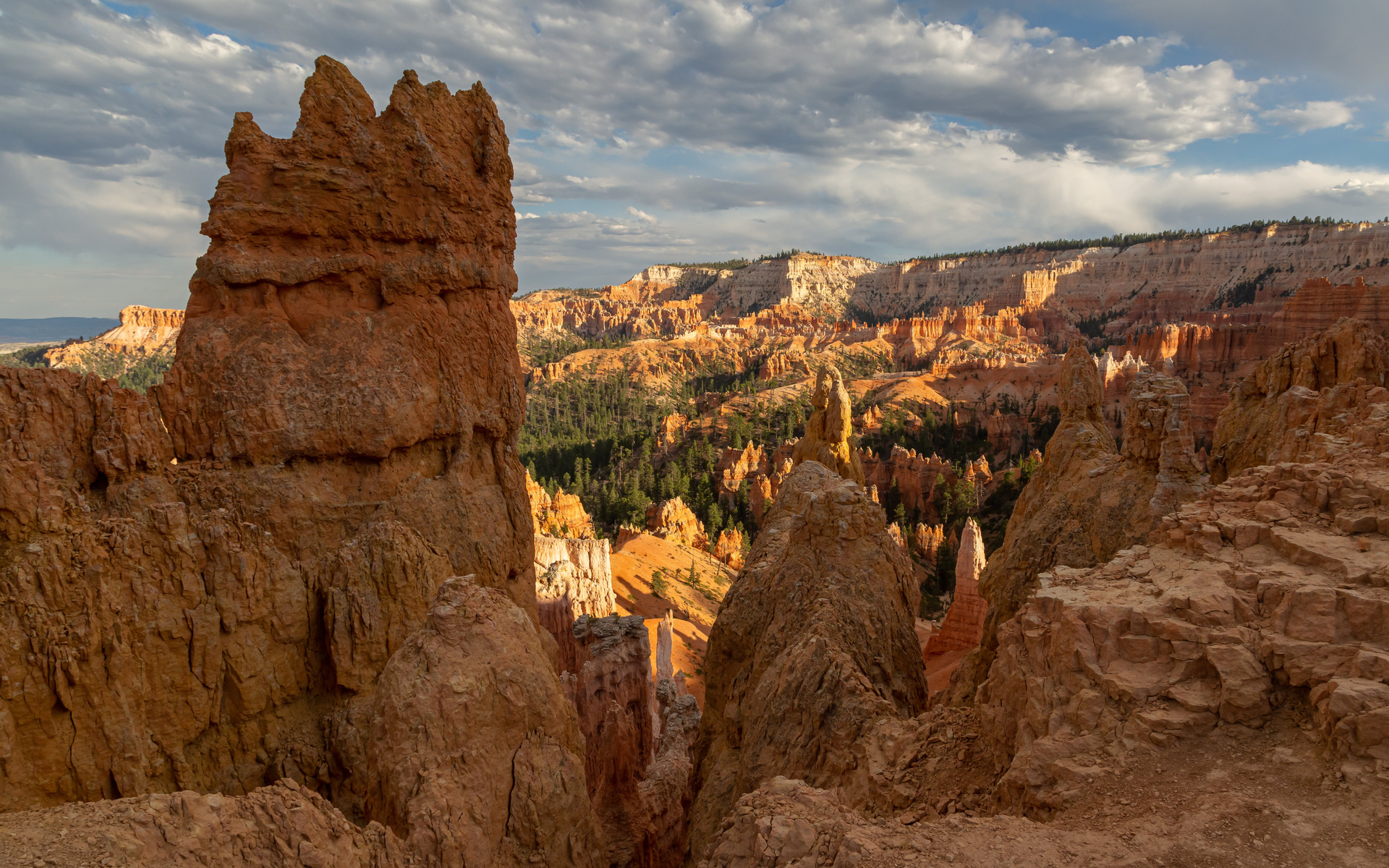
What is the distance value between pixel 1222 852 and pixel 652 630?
25166mm

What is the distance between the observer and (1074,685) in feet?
20.7

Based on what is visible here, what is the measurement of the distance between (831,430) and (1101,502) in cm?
1206

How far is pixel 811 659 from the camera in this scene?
10.1 metres

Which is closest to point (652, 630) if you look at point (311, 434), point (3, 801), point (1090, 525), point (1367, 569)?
point (1090, 525)

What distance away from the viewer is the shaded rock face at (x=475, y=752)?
747 centimetres

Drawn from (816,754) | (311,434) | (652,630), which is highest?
(311,434)

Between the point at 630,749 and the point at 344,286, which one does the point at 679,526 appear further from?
the point at 344,286

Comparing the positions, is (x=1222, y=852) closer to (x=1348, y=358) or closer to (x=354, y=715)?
(x=354, y=715)

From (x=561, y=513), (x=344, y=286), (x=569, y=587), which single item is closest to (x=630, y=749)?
(x=569, y=587)

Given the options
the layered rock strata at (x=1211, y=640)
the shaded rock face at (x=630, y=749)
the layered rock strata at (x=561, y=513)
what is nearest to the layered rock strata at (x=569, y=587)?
the shaded rock face at (x=630, y=749)

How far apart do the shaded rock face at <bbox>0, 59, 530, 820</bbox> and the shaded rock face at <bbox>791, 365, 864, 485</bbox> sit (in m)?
14.8

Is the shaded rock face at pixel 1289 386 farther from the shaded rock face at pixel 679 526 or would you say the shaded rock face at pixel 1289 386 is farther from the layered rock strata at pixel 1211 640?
the shaded rock face at pixel 679 526

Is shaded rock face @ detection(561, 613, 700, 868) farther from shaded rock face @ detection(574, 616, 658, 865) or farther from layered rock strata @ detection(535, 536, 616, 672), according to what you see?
layered rock strata @ detection(535, 536, 616, 672)

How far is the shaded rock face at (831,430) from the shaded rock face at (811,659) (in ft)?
39.2
